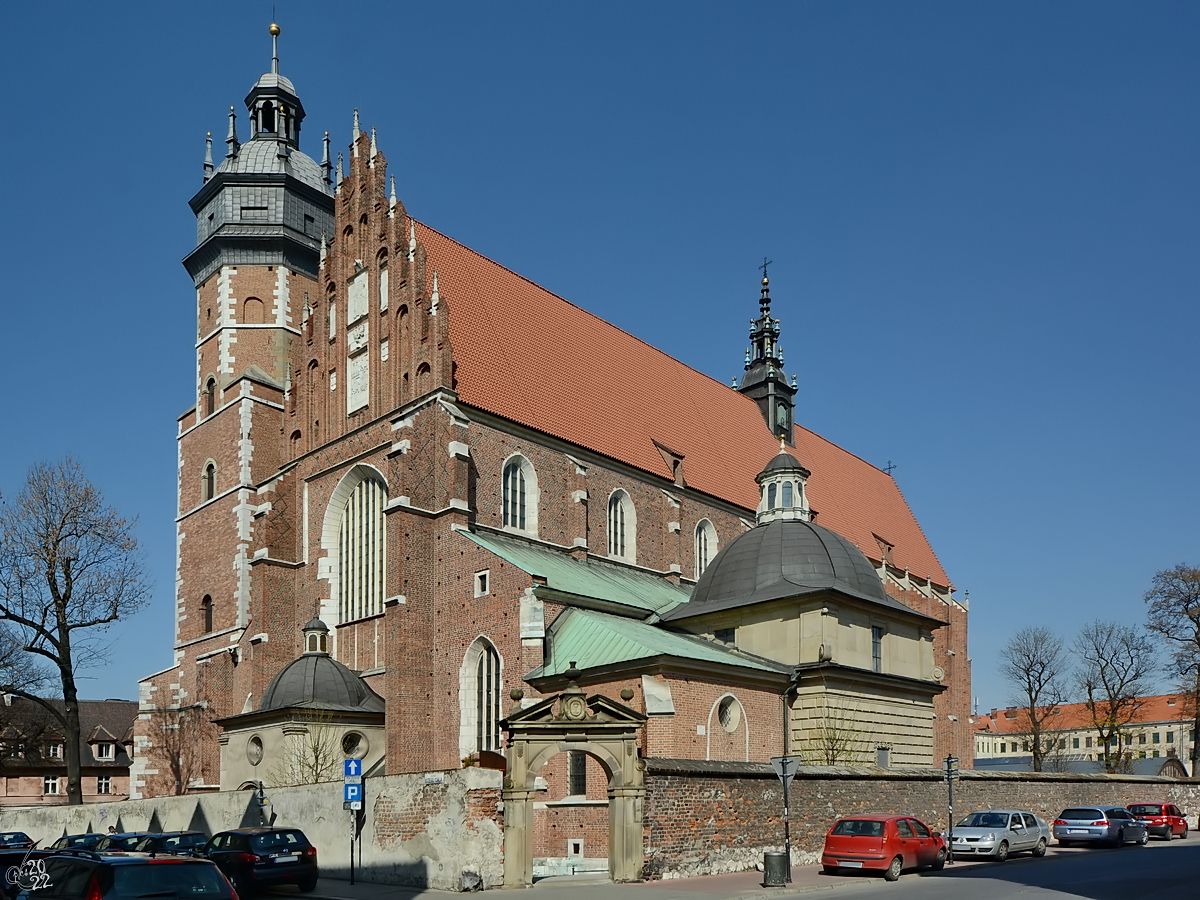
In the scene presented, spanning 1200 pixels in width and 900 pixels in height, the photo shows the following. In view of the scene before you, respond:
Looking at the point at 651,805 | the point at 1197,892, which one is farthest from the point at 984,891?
the point at 651,805

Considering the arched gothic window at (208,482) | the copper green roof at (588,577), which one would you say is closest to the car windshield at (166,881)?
the copper green roof at (588,577)

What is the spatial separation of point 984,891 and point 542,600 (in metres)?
13.4

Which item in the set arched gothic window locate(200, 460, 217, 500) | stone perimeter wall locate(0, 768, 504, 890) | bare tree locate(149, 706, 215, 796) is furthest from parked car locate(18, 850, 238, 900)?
arched gothic window locate(200, 460, 217, 500)

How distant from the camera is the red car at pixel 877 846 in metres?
23.0

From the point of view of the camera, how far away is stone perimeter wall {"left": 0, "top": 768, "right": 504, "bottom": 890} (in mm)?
20438

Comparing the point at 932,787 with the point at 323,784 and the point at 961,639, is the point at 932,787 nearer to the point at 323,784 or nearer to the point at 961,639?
the point at 323,784

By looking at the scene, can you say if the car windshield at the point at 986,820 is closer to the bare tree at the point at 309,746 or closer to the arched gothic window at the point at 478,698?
the arched gothic window at the point at 478,698

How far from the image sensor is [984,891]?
→ 19.4 meters

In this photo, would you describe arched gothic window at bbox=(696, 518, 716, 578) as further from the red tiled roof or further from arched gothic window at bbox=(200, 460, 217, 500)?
arched gothic window at bbox=(200, 460, 217, 500)

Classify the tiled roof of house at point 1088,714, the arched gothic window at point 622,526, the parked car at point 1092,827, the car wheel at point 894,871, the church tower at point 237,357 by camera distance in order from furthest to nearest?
the tiled roof of house at point 1088,714 < the church tower at point 237,357 < the arched gothic window at point 622,526 < the parked car at point 1092,827 < the car wheel at point 894,871

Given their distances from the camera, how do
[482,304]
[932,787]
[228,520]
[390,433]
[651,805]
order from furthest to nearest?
[228,520], [482,304], [390,433], [932,787], [651,805]

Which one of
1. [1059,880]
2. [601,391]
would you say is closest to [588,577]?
[601,391]

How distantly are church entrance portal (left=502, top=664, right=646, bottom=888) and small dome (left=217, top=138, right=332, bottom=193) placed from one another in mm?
28920

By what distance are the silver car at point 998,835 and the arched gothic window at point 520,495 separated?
14254mm
